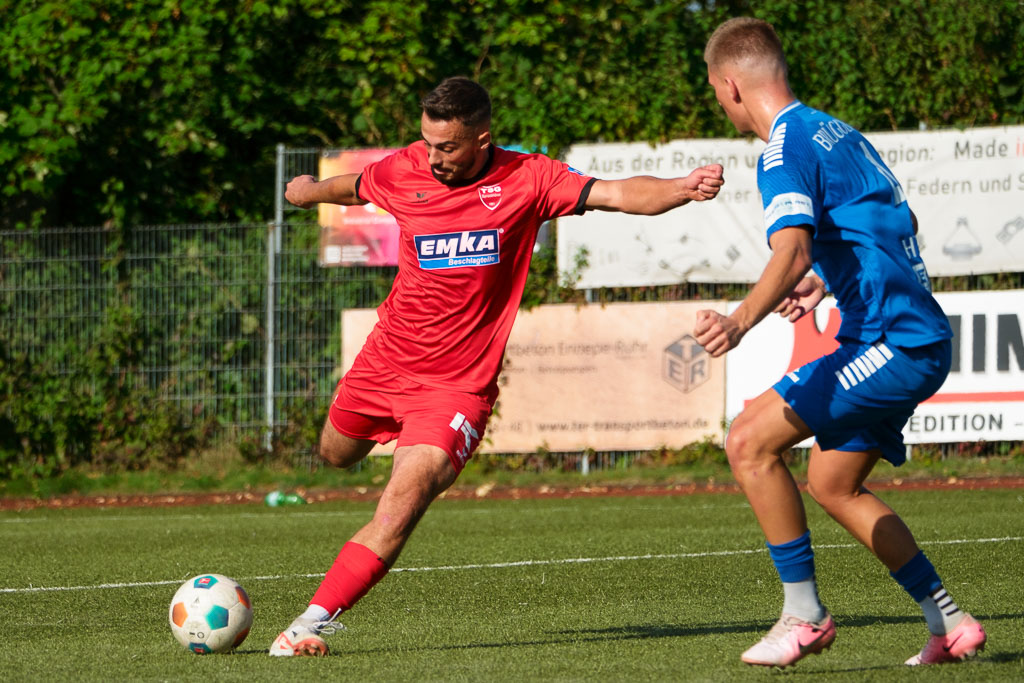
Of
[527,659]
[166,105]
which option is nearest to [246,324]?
[166,105]

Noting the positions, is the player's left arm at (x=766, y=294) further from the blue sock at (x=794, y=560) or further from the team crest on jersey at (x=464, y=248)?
the team crest on jersey at (x=464, y=248)

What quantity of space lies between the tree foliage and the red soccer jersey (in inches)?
399

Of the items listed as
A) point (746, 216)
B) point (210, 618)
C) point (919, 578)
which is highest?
point (746, 216)

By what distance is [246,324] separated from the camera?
15562 mm

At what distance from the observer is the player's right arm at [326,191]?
20.1 ft

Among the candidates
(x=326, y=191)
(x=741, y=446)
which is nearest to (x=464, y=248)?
(x=326, y=191)

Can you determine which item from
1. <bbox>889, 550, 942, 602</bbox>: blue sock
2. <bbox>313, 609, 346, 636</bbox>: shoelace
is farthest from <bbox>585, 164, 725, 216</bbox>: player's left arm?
<bbox>313, 609, 346, 636</bbox>: shoelace

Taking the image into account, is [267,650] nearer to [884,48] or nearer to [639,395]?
[639,395]

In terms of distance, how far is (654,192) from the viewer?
18.0ft

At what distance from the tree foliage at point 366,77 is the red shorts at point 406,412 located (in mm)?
10189

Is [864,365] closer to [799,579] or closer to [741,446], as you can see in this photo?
[741,446]

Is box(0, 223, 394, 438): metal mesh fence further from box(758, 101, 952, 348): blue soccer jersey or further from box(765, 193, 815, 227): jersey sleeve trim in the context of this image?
box(765, 193, 815, 227): jersey sleeve trim

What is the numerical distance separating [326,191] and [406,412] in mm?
1154

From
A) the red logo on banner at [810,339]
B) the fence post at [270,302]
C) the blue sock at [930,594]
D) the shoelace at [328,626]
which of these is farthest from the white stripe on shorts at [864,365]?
the fence post at [270,302]
